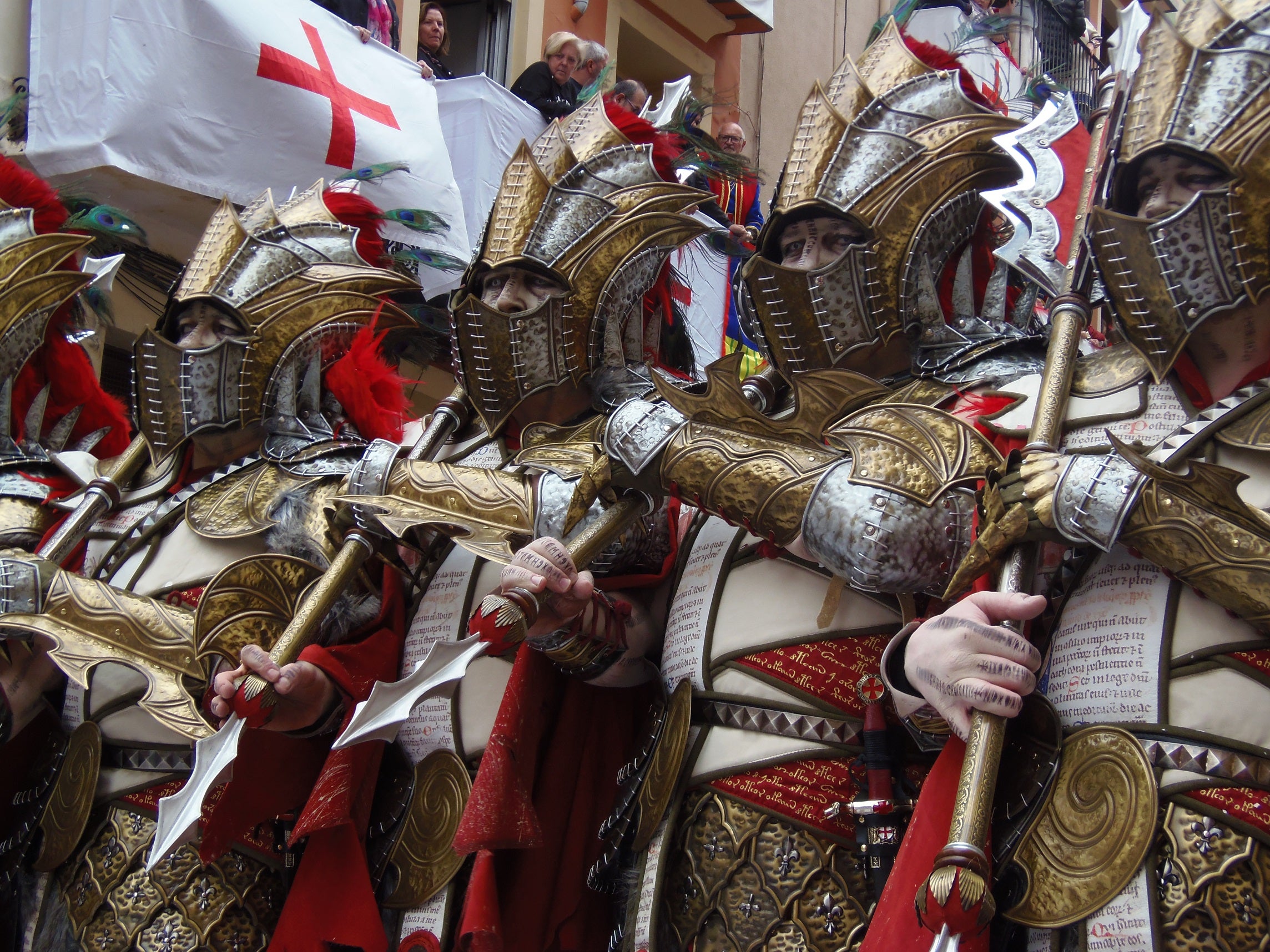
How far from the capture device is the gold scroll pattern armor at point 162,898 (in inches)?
143

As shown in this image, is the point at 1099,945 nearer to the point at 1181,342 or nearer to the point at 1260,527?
the point at 1260,527

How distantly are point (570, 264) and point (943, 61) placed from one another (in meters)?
1.02

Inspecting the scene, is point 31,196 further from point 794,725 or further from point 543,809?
point 794,725

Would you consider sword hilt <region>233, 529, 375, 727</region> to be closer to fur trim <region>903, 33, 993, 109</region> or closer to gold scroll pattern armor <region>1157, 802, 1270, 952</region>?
fur trim <region>903, 33, 993, 109</region>

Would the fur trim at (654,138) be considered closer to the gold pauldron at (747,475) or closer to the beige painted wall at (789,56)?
the gold pauldron at (747,475)

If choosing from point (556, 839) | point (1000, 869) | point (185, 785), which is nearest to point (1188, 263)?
point (1000, 869)

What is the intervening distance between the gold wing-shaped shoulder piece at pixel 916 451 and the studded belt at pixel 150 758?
1.88m

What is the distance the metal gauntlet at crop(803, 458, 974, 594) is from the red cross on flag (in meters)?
3.29

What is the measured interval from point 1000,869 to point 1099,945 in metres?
0.24

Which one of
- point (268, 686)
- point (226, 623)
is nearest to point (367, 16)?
point (226, 623)

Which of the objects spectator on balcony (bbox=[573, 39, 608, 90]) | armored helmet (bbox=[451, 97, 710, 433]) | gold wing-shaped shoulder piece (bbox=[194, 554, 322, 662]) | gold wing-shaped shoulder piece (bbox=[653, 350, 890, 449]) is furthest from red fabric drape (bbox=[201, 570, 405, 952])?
spectator on balcony (bbox=[573, 39, 608, 90])

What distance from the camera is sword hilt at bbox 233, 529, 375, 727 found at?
130 inches

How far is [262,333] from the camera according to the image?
438cm

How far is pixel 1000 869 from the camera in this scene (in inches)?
102
